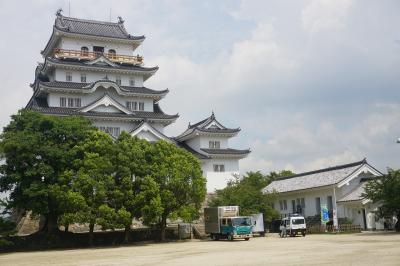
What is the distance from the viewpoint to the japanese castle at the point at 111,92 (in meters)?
49.4

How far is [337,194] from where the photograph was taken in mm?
46906

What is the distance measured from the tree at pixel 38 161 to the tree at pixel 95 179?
849mm

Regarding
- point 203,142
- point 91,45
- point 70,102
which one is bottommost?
point 203,142

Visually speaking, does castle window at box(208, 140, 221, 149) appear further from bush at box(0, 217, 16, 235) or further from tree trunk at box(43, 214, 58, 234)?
bush at box(0, 217, 16, 235)

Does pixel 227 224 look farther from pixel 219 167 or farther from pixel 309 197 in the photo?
pixel 219 167

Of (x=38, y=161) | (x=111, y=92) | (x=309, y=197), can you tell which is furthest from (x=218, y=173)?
(x=38, y=161)

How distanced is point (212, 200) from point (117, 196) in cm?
1302

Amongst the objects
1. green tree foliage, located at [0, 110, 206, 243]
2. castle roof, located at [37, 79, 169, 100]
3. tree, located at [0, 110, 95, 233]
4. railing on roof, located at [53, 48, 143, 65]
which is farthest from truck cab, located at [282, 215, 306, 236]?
railing on roof, located at [53, 48, 143, 65]

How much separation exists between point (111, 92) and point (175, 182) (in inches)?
712

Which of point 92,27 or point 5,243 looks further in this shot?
point 92,27

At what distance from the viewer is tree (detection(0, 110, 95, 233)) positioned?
114 feet

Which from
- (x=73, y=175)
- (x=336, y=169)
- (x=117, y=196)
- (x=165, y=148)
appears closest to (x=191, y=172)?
(x=165, y=148)

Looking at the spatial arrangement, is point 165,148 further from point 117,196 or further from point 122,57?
point 122,57

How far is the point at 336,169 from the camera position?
50.0 metres
